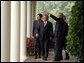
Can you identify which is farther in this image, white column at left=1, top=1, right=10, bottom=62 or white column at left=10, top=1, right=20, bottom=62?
white column at left=10, top=1, right=20, bottom=62

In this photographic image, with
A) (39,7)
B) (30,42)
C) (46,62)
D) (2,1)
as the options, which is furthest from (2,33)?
(39,7)

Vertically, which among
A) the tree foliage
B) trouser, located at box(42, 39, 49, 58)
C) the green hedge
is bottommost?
trouser, located at box(42, 39, 49, 58)

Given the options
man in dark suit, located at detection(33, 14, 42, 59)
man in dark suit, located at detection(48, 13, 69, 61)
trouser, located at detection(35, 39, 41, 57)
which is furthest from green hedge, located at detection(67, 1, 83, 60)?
trouser, located at detection(35, 39, 41, 57)

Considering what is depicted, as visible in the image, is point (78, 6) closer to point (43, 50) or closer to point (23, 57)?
point (43, 50)

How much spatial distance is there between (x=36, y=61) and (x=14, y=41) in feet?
8.11

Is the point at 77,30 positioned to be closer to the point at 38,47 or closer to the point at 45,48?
the point at 45,48

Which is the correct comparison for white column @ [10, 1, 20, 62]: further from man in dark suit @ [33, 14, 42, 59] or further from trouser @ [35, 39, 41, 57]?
trouser @ [35, 39, 41, 57]

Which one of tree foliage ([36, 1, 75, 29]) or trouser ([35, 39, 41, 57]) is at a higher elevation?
tree foliage ([36, 1, 75, 29])

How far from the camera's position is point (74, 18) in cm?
689

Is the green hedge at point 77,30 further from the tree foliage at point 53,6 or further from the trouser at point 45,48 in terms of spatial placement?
the tree foliage at point 53,6

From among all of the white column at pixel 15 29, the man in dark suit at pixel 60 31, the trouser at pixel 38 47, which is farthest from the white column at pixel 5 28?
the trouser at pixel 38 47

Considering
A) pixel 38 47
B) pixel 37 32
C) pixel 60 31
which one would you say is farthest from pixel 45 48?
pixel 60 31

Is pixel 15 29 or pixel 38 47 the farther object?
pixel 38 47

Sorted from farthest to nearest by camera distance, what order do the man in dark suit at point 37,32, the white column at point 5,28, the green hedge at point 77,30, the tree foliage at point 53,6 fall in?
the tree foliage at point 53,6
the man in dark suit at point 37,32
the green hedge at point 77,30
the white column at point 5,28
